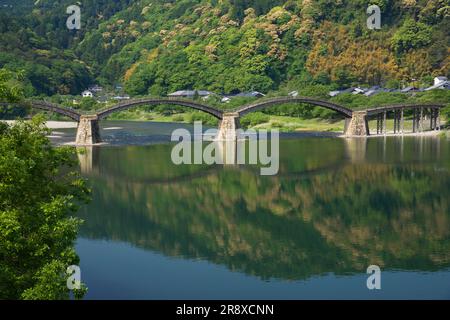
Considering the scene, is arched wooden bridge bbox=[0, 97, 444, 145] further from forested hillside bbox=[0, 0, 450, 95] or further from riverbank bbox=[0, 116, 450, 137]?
forested hillside bbox=[0, 0, 450, 95]

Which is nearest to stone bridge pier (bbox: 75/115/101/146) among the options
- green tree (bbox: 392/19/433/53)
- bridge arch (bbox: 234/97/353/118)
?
bridge arch (bbox: 234/97/353/118)

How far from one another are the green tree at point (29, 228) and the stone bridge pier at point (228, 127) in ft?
178

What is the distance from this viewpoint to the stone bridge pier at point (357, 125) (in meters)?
76.6

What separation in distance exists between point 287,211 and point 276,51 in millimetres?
99597

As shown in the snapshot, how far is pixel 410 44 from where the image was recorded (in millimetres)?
121125

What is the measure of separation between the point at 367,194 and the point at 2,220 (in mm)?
28859

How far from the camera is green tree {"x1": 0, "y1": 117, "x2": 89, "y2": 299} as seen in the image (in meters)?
14.7

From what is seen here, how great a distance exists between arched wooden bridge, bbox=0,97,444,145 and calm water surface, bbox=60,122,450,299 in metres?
11.8

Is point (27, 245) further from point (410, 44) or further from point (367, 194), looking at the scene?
point (410, 44)

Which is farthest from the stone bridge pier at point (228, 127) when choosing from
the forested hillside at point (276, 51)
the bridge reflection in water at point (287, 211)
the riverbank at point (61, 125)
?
the forested hillside at point (276, 51)

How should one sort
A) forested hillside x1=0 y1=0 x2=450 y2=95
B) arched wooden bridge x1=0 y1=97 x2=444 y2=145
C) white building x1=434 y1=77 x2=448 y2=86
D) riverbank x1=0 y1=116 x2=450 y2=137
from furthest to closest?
forested hillside x1=0 y1=0 x2=450 y2=95
white building x1=434 y1=77 x2=448 y2=86
riverbank x1=0 y1=116 x2=450 y2=137
arched wooden bridge x1=0 y1=97 x2=444 y2=145

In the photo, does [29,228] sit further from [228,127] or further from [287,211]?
[228,127]

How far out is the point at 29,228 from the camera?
51.9 feet

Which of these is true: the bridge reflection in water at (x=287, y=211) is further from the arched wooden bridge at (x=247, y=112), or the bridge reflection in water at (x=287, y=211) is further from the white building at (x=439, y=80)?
the white building at (x=439, y=80)
